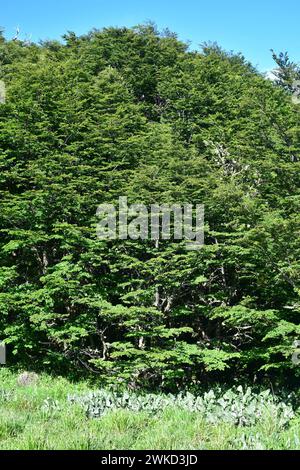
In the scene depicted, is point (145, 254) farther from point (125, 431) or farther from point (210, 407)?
point (125, 431)

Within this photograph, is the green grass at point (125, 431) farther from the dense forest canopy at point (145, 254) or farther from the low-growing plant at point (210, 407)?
the dense forest canopy at point (145, 254)

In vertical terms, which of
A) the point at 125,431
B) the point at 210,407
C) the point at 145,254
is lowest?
the point at 210,407

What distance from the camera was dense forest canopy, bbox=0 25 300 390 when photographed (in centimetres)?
1003

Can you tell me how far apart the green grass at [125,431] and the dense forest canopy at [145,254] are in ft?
7.66

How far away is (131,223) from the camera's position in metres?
11.2

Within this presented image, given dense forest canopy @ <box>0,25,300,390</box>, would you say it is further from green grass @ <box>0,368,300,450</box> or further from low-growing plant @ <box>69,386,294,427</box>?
green grass @ <box>0,368,300,450</box>

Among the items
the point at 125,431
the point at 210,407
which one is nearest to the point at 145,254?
the point at 210,407

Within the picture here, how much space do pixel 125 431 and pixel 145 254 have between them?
19.3ft

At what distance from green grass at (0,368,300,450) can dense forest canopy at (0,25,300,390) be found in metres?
2.34

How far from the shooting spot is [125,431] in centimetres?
662

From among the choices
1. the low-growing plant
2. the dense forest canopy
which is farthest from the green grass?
the dense forest canopy

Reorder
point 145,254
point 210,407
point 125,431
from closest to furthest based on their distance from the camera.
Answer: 1. point 125,431
2. point 210,407
3. point 145,254

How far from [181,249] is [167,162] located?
109 inches
